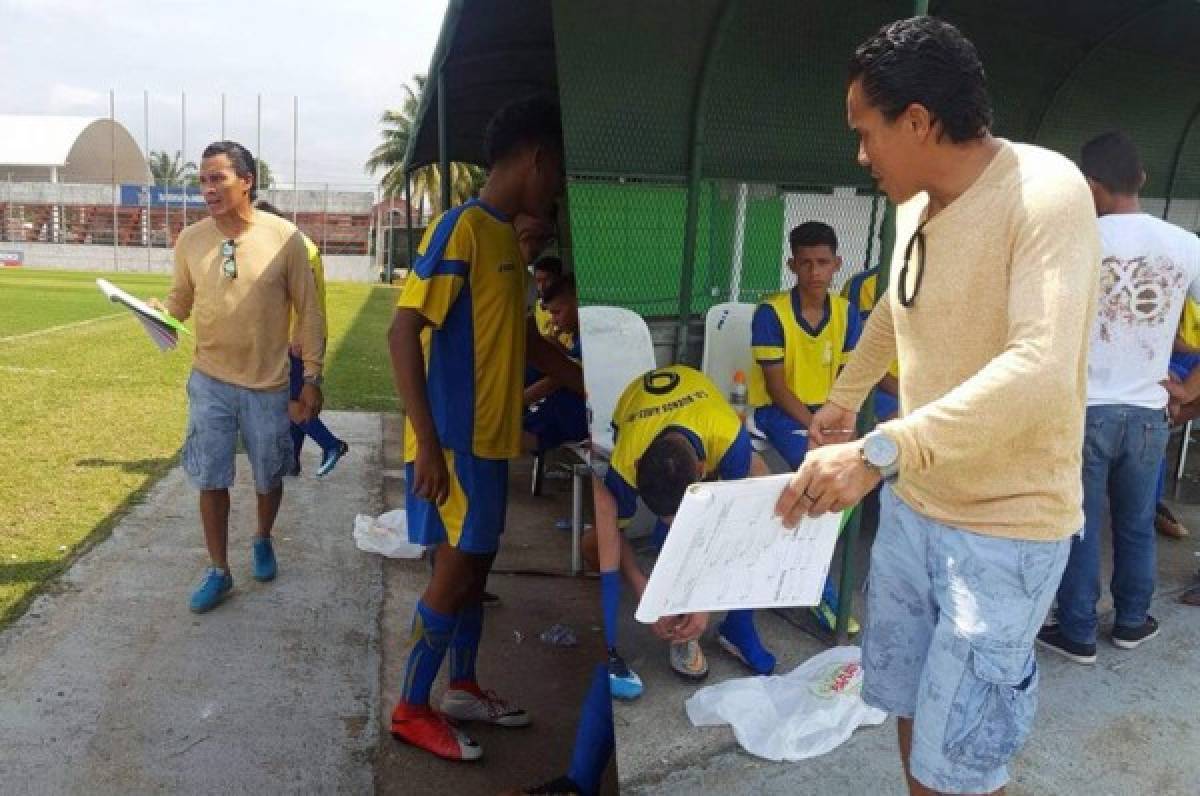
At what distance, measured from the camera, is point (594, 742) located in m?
2.42

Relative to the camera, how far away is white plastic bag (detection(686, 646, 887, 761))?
101 inches

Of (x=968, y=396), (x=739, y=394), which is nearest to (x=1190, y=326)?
(x=739, y=394)

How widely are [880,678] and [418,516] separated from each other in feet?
4.99

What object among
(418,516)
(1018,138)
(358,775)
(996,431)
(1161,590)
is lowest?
(358,775)

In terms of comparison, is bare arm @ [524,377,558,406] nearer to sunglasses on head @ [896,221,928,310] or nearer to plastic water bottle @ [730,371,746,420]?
plastic water bottle @ [730,371,746,420]

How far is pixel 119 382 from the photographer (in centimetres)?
862

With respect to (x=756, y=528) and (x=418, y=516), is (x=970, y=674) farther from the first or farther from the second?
(x=418, y=516)

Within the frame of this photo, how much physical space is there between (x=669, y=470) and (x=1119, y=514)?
209 cm

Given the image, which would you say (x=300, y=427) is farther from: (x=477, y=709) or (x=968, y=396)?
(x=968, y=396)

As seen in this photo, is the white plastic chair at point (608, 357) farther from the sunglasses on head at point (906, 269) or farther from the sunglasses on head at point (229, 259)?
the sunglasses on head at point (229, 259)

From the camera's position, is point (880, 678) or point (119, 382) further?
point (119, 382)

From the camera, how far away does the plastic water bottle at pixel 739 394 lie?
2602mm

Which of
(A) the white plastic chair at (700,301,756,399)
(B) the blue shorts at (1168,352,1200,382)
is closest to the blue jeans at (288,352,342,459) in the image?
(A) the white plastic chair at (700,301,756,399)

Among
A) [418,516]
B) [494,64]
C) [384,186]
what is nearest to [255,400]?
[418,516]
